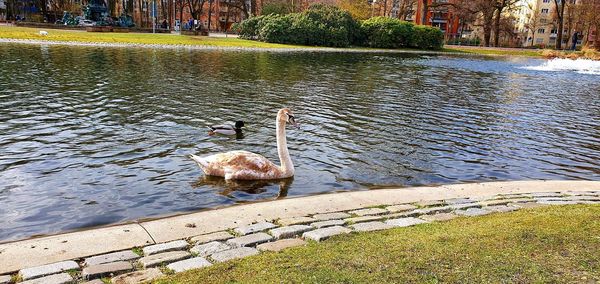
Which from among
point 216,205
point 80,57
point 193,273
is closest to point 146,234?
point 193,273

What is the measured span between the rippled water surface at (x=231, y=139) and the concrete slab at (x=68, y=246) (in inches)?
47.9

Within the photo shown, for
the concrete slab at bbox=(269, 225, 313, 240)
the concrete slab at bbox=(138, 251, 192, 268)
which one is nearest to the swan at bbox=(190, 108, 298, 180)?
the concrete slab at bbox=(269, 225, 313, 240)

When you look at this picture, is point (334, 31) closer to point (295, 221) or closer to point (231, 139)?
point (231, 139)

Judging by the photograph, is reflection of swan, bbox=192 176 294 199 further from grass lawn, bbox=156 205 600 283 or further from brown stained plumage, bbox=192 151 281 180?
grass lawn, bbox=156 205 600 283

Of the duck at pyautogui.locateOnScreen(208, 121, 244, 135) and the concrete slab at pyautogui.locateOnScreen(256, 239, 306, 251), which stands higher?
the duck at pyautogui.locateOnScreen(208, 121, 244, 135)

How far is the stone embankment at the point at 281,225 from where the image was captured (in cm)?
520

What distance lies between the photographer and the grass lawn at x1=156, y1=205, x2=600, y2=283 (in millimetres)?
4918

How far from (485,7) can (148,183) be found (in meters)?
87.9

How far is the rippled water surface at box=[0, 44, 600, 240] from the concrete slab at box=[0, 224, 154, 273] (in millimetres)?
1218

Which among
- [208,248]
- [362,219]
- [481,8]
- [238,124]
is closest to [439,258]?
[362,219]

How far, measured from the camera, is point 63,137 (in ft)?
40.8

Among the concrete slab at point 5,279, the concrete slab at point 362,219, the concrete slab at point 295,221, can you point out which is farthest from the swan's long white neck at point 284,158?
the concrete slab at point 5,279

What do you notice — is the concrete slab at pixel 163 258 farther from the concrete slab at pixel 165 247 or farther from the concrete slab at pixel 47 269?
the concrete slab at pixel 47 269

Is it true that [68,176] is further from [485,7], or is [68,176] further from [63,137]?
[485,7]
